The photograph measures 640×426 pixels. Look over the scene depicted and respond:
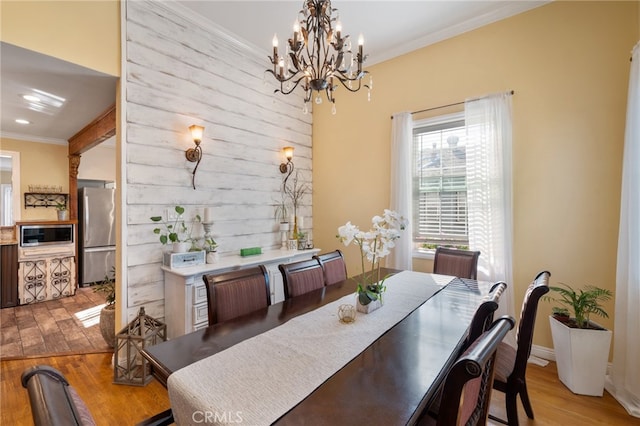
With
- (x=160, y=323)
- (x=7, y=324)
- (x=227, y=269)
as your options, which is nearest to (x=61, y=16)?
(x=227, y=269)

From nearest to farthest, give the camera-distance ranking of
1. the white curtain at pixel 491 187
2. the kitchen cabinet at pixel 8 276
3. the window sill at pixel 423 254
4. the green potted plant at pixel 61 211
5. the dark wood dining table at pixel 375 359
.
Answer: the dark wood dining table at pixel 375 359, the white curtain at pixel 491 187, the window sill at pixel 423 254, the kitchen cabinet at pixel 8 276, the green potted plant at pixel 61 211

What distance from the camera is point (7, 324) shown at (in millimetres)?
3438

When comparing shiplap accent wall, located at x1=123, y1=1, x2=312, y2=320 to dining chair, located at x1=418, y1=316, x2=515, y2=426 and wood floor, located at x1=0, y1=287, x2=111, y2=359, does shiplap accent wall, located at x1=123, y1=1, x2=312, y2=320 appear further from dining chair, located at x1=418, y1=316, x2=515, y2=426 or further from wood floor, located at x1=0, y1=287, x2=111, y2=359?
dining chair, located at x1=418, y1=316, x2=515, y2=426

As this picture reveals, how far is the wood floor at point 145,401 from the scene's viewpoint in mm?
1866

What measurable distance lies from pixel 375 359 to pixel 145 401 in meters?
1.91

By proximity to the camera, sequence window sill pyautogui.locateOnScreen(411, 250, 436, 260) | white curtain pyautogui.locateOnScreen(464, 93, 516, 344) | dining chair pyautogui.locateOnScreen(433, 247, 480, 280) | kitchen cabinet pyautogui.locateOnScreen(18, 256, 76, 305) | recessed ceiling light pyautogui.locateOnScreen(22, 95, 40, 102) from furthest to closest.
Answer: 1. kitchen cabinet pyautogui.locateOnScreen(18, 256, 76, 305)
2. window sill pyautogui.locateOnScreen(411, 250, 436, 260)
3. recessed ceiling light pyautogui.locateOnScreen(22, 95, 40, 102)
4. white curtain pyautogui.locateOnScreen(464, 93, 516, 344)
5. dining chair pyautogui.locateOnScreen(433, 247, 480, 280)

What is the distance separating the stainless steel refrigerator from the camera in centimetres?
494

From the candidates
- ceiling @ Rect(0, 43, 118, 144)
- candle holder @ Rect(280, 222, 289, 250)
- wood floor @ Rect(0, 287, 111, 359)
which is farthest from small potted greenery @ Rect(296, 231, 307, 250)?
ceiling @ Rect(0, 43, 118, 144)

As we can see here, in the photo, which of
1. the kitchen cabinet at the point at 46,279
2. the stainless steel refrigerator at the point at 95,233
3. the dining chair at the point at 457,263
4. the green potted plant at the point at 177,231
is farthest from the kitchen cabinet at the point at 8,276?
the dining chair at the point at 457,263

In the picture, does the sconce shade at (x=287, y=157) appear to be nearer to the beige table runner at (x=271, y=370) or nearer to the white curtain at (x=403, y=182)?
the white curtain at (x=403, y=182)

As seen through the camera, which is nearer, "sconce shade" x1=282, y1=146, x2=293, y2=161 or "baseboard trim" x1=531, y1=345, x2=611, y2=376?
"baseboard trim" x1=531, y1=345, x2=611, y2=376

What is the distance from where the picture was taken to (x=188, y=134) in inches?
111

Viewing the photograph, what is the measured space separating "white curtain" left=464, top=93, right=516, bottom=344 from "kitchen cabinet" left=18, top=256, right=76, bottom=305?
5.95 metres

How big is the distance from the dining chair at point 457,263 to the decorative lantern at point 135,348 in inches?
101
